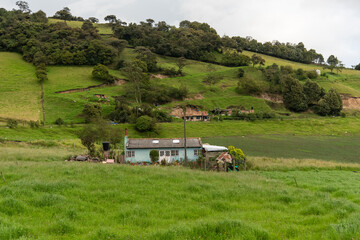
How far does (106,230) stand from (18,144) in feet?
123

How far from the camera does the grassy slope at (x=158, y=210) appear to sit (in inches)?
309

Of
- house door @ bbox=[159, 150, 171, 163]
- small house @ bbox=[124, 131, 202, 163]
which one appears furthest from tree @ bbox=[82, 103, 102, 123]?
house door @ bbox=[159, 150, 171, 163]

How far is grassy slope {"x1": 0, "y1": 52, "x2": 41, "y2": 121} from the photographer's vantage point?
66.2 metres

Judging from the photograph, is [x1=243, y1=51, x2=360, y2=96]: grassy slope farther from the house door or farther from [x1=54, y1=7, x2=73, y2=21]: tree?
[x1=54, y1=7, x2=73, y2=21]: tree

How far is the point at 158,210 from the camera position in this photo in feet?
33.9

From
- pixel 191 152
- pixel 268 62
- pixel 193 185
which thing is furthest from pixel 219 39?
pixel 193 185

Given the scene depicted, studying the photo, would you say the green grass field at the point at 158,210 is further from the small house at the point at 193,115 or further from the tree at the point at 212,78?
the tree at the point at 212,78

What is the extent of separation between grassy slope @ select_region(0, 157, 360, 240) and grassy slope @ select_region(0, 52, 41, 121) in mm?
58246

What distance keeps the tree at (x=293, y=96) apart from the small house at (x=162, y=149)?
7127cm

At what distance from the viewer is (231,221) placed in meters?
8.41

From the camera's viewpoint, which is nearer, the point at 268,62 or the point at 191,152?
the point at 191,152

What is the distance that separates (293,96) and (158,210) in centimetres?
9326

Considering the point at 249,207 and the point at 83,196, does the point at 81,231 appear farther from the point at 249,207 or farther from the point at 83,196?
the point at 249,207

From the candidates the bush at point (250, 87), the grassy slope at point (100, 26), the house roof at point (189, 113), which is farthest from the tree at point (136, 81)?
the grassy slope at point (100, 26)
